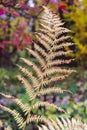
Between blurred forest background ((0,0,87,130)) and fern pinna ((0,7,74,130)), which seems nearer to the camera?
fern pinna ((0,7,74,130))

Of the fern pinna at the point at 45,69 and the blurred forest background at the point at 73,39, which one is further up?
the fern pinna at the point at 45,69

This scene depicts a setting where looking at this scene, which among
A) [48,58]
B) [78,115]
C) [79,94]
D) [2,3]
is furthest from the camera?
A: [79,94]

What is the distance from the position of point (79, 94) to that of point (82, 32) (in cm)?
185

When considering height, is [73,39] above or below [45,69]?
below

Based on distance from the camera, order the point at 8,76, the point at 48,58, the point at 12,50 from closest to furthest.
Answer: the point at 48,58 → the point at 8,76 → the point at 12,50

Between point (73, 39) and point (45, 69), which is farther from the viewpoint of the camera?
point (73, 39)

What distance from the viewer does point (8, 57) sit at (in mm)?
9469

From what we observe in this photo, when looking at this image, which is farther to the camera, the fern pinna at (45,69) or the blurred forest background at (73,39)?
the blurred forest background at (73,39)

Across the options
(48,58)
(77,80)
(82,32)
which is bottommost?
(77,80)

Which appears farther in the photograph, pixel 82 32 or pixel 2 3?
pixel 82 32

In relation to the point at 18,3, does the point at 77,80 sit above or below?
below

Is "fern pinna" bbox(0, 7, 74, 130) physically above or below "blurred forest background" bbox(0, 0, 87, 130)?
above

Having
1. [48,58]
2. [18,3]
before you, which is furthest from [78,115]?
[48,58]

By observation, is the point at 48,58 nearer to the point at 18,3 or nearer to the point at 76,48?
the point at 18,3
